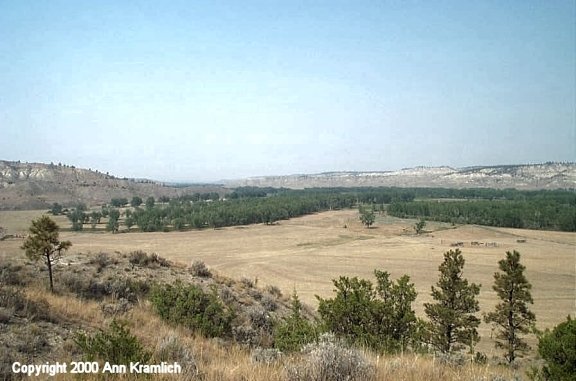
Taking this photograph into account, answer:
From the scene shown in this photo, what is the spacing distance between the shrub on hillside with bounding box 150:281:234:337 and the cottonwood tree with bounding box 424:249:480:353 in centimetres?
1615

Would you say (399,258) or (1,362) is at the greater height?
(1,362)

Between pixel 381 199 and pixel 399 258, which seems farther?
pixel 381 199

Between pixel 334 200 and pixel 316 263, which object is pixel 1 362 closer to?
pixel 316 263

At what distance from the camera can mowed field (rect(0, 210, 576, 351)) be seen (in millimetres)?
53281

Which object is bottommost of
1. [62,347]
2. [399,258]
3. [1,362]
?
[399,258]

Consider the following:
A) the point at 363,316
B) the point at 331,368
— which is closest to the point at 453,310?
the point at 363,316

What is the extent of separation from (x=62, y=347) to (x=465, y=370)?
806 cm

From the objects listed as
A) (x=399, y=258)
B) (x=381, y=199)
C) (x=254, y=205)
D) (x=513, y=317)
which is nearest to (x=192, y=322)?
(x=513, y=317)

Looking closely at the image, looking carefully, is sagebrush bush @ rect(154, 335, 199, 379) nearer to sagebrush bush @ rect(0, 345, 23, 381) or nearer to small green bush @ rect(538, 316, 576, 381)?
sagebrush bush @ rect(0, 345, 23, 381)

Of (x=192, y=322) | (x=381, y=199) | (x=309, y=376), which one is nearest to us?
(x=309, y=376)

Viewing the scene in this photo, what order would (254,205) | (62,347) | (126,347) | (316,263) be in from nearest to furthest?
(126,347), (62,347), (316,263), (254,205)

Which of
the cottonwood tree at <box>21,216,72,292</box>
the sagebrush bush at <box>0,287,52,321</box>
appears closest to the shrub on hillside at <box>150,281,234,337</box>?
the sagebrush bush at <box>0,287,52,321</box>

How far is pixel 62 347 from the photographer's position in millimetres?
7949

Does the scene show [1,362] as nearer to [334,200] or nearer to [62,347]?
[62,347]
